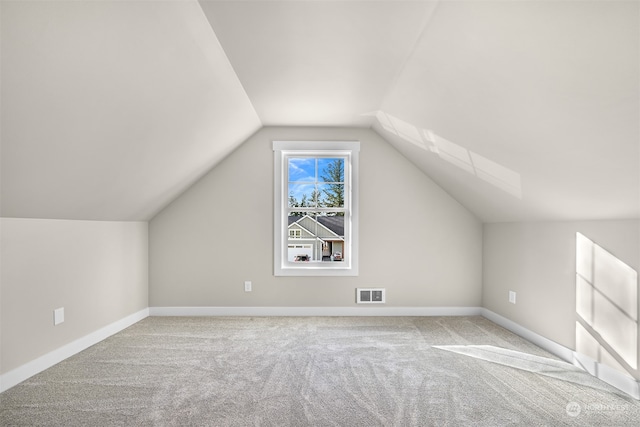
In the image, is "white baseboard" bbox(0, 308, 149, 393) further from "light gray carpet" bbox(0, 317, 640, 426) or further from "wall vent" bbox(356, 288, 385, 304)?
"wall vent" bbox(356, 288, 385, 304)

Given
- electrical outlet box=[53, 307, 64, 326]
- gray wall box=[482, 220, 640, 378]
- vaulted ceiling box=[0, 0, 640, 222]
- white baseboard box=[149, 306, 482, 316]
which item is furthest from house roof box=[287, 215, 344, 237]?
electrical outlet box=[53, 307, 64, 326]

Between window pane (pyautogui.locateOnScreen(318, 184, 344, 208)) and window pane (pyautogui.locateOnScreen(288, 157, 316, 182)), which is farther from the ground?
window pane (pyautogui.locateOnScreen(288, 157, 316, 182))

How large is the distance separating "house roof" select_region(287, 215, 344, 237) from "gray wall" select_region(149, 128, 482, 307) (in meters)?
0.30

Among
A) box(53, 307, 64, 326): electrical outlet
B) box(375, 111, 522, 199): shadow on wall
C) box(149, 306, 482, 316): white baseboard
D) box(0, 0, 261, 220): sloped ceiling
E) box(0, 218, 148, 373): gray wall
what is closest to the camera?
box(0, 0, 261, 220): sloped ceiling

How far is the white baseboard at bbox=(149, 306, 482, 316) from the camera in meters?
4.86

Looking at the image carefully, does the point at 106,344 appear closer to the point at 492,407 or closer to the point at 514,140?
the point at 492,407

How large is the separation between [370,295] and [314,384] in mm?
2219

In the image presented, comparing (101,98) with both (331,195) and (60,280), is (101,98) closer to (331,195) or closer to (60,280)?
(60,280)

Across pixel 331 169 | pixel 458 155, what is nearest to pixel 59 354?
pixel 331 169

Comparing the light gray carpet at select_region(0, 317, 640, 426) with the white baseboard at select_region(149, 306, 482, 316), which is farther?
the white baseboard at select_region(149, 306, 482, 316)

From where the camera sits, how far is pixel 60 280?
129 inches

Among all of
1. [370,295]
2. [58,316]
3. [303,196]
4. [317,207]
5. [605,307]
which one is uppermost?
[303,196]

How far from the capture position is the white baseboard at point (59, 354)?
108 inches

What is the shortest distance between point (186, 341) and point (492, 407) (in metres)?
2.70
